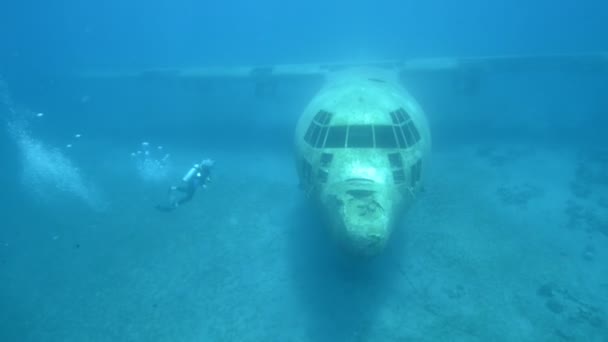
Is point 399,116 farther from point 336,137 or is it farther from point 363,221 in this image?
point 363,221

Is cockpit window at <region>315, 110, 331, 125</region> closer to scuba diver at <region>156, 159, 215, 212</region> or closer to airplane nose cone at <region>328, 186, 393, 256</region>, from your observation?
airplane nose cone at <region>328, 186, 393, 256</region>

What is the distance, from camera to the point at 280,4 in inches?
4299

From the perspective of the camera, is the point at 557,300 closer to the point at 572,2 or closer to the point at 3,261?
the point at 3,261

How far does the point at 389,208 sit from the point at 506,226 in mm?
7451

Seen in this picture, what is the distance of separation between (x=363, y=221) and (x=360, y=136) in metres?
2.61

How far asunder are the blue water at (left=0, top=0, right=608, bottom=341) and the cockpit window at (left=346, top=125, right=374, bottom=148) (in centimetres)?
292

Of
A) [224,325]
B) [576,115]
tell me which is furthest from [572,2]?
[224,325]

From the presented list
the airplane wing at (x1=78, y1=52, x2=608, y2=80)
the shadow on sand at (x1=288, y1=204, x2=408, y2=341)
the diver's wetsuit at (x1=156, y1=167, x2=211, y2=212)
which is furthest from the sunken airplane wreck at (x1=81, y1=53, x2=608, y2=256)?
the airplane wing at (x1=78, y1=52, x2=608, y2=80)

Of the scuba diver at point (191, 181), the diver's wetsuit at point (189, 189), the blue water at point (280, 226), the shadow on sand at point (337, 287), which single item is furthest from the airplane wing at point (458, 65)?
the shadow on sand at point (337, 287)

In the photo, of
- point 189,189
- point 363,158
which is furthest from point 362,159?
point 189,189

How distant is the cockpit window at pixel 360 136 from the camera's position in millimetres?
8750

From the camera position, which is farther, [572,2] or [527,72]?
[572,2]

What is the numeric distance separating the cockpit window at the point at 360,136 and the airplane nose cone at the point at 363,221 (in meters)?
1.55

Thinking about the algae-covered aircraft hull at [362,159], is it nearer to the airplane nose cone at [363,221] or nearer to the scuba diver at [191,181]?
the airplane nose cone at [363,221]
